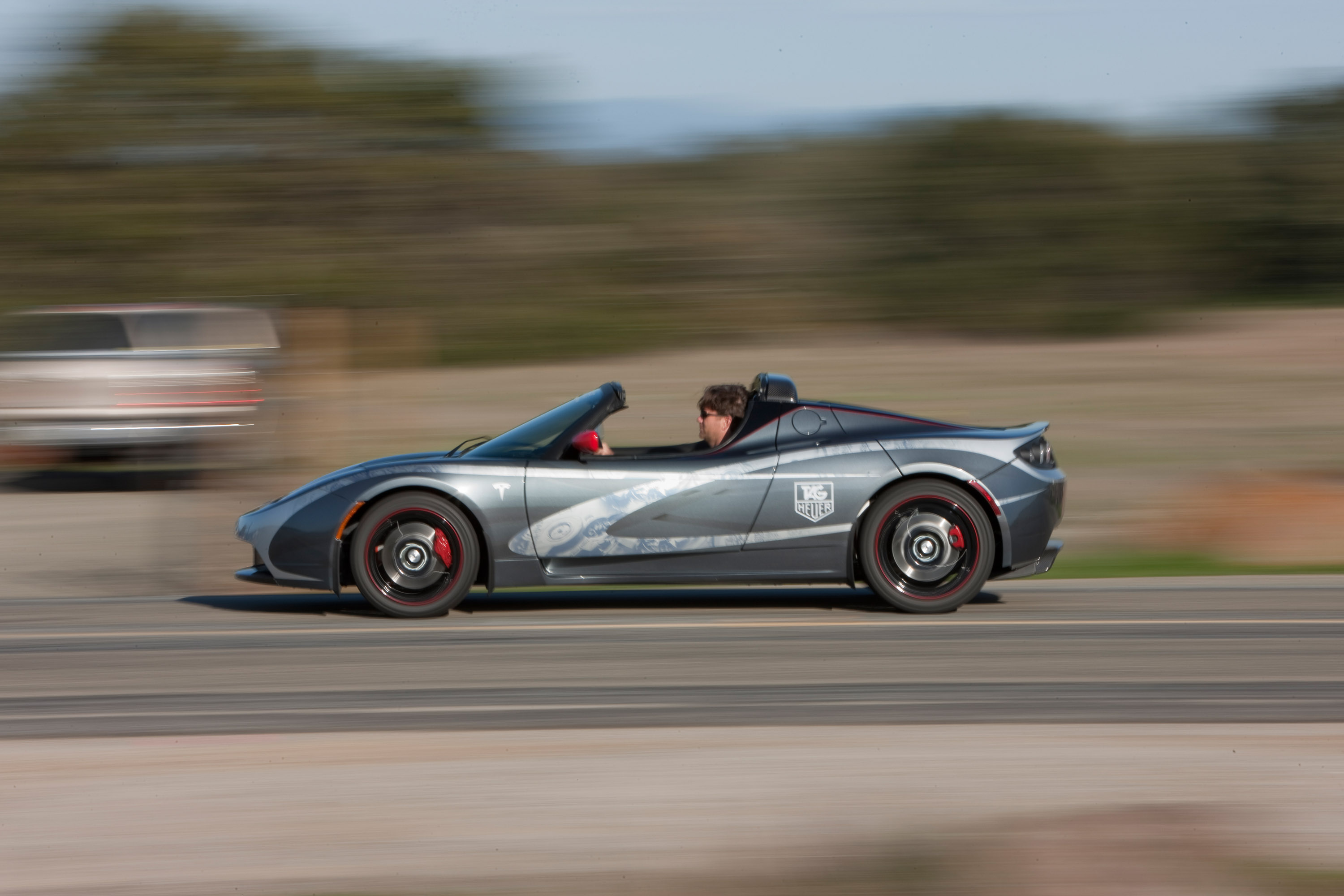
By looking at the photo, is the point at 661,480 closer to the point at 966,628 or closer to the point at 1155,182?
the point at 966,628

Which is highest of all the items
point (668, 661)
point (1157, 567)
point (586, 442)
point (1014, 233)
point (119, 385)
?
point (1014, 233)

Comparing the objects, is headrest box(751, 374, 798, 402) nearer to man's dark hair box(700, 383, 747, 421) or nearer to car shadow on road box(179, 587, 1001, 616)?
man's dark hair box(700, 383, 747, 421)

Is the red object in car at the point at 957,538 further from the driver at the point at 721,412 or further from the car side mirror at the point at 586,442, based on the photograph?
the car side mirror at the point at 586,442

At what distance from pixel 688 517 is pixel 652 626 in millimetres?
578

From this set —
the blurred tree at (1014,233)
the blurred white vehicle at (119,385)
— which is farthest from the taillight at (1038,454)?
the blurred tree at (1014,233)

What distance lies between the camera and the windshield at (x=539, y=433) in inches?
320

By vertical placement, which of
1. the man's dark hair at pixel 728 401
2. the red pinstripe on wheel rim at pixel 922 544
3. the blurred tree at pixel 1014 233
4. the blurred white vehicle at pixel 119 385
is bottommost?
the red pinstripe on wheel rim at pixel 922 544

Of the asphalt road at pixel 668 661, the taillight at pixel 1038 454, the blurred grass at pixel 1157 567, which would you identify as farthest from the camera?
the blurred grass at pixel 1157 567

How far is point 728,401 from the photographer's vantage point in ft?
27.1

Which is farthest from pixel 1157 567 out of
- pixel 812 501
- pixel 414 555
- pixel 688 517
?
pixel 414 555

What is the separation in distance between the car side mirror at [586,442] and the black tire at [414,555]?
68 centimetres

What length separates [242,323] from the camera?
15930 mm

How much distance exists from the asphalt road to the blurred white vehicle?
5771mm

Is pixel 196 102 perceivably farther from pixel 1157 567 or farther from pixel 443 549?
pixel 443 549
